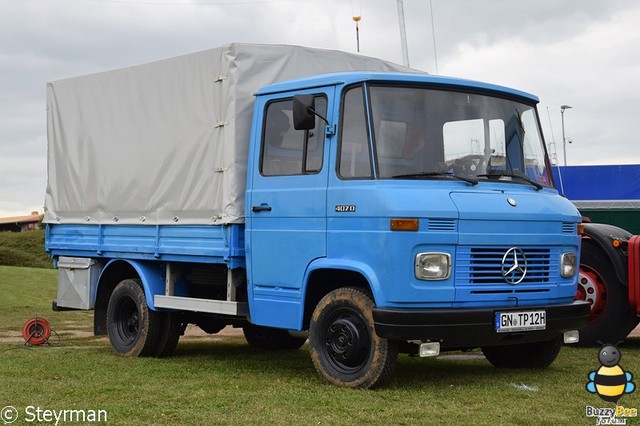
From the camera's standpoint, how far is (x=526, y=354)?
9430 mm

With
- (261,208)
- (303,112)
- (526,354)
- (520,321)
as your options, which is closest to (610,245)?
(526,354)

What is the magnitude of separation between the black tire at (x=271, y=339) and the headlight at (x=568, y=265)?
405 centimetres

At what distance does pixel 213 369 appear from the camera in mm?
9562

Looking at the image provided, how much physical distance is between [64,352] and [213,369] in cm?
234

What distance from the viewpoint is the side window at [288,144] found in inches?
334

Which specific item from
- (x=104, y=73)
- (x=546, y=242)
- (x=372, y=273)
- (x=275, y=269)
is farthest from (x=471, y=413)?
(x=104, y=73)

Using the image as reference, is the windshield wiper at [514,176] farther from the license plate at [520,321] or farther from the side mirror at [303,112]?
the side mirror at [303,112]

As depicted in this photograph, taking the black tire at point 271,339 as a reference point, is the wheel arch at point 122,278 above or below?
above

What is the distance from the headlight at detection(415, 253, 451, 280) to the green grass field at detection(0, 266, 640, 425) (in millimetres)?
951

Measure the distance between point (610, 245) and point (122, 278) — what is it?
18.5 ft

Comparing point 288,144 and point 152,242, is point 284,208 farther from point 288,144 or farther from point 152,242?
point 152,242

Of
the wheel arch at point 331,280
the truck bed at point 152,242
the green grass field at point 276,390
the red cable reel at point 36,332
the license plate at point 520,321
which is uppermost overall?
the truck bed at point 152,242

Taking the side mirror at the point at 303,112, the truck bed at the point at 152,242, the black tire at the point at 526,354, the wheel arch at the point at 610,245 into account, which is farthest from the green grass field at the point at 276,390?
the side mirror at the point at 303,112

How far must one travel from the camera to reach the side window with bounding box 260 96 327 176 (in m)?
8.48
